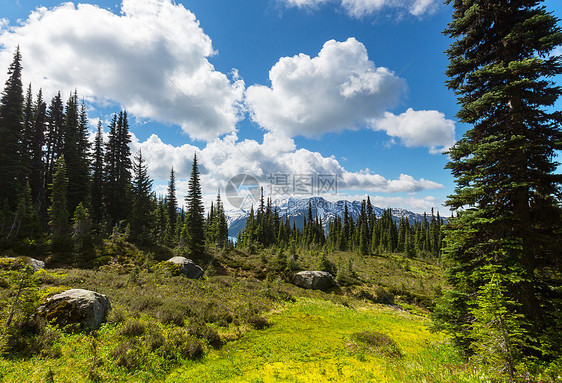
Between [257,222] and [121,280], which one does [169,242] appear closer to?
[121,280]

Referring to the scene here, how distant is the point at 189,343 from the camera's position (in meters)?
9.44

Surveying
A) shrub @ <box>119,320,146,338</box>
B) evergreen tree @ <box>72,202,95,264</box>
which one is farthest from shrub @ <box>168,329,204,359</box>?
evergreen tree @ <box>72,202,95,264</box>

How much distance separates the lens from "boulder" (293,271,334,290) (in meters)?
27.2

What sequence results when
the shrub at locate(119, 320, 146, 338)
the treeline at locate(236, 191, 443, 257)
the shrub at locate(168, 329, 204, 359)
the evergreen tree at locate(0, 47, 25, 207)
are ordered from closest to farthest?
the shrub at locate(168, 329, 204, 359) < the shrub at locate(119, 320, 146, 338) < the evergreen tree at locate(0, 47, 25, 207) < the treeline at locate(236, 191, 443, 257)

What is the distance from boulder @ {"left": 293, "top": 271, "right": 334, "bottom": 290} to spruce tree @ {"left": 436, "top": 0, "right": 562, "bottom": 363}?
19.5 metres

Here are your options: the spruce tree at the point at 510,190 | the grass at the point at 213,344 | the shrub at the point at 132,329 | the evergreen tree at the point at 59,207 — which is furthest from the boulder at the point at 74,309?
the evergreen tree at the point at 59,207

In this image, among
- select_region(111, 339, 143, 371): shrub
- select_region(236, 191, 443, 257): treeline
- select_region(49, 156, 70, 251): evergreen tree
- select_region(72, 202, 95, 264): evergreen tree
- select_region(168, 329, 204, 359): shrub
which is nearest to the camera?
select_region(111, 339, 143, 371): shrub

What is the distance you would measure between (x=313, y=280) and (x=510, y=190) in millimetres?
23503

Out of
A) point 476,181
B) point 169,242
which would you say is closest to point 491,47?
point 476,181

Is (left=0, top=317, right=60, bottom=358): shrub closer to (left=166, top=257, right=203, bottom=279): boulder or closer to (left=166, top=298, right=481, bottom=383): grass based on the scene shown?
(left=166, top=298, right=481, bottom=383): grass

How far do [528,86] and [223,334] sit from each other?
17.7 meters

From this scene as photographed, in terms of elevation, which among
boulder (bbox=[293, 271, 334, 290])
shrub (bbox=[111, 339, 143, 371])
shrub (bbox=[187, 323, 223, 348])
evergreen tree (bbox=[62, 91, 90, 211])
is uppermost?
evergreen tree (bbox=[62, 91, 90, 211])

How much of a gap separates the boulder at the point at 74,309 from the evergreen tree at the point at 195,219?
22.8 metres

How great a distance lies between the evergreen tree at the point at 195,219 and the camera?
1265 inches
